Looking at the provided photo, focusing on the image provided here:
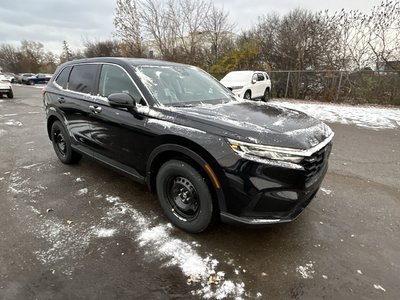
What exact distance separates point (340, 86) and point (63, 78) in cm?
1420

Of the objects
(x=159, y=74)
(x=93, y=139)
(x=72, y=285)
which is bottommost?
(x=72, y=285)

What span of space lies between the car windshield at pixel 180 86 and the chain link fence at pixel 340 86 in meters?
12.9

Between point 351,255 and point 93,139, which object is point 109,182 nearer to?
point 93,139

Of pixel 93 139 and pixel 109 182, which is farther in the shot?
pixel 109 182

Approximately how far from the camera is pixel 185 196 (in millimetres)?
2869

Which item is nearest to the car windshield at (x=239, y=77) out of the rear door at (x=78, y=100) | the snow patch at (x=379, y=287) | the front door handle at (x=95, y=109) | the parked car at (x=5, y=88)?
the rear door at (x=78, y=100)

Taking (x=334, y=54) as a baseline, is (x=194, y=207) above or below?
below

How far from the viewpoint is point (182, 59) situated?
22.8 m

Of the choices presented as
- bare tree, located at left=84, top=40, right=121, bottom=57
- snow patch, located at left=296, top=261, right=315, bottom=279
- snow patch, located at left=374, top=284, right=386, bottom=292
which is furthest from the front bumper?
bare tree, located at left=84, top=40, right=121, bottom=57

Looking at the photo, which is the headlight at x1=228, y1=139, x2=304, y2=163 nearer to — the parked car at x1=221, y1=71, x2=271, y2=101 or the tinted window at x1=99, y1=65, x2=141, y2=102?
the tinted window at x1=99, y1=65, x2=141, y2=102

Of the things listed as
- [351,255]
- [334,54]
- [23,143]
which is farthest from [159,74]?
[334,54]

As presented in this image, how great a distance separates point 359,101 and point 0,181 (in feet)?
50.3

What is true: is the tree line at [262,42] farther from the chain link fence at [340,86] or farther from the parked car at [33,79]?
the parked car at [33,79]

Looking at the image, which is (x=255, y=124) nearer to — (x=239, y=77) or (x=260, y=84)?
(x=239, y=77)
